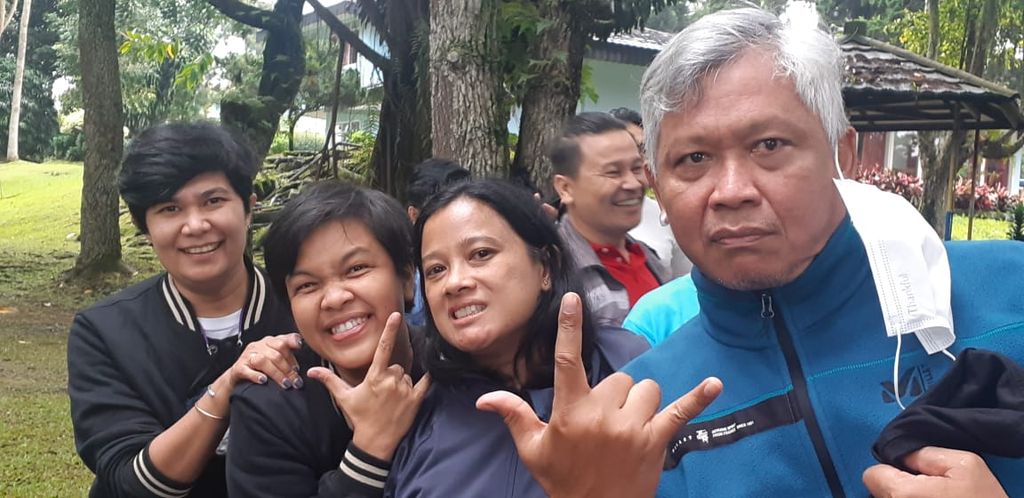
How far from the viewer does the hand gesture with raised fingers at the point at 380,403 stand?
198cm

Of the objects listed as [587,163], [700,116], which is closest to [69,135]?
[587,163]

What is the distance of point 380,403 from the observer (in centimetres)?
200

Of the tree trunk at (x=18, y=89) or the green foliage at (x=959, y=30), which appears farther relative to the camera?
the tree trunk at (x=18, y=89)

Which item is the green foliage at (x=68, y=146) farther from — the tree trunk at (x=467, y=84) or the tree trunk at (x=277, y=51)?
the tree trunk at (x=467, y=84)

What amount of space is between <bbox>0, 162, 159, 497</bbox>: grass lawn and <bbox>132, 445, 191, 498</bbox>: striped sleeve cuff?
3.44 m

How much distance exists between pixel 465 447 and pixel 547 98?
162 inches

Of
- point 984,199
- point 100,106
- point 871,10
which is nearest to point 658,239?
point 100,106

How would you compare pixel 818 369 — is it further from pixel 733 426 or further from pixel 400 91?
pixel 400 91

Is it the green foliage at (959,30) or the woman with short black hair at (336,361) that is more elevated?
the green foliage at (959,30)

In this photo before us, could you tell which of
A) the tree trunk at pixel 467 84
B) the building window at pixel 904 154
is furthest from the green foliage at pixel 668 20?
the tree trunk at pixel 467 84

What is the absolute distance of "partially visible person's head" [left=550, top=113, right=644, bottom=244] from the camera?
364 cm

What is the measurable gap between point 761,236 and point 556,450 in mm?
498

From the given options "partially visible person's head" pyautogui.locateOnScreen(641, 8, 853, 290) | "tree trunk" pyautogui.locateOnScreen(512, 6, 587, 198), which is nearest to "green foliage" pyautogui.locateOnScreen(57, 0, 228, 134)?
"tree trunk" pyautogui.locateOnScreen(512, 6, 587, 198)

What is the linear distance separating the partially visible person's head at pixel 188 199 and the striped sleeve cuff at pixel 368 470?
930mm
